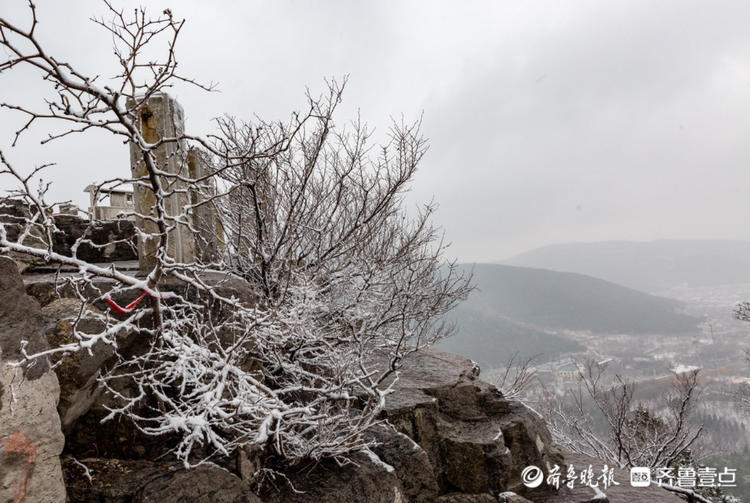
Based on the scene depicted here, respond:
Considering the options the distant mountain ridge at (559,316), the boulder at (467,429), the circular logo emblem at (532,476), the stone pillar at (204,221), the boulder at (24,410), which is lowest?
the distant mountain ridge at (559,316)

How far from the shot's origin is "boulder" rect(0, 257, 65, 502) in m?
3.04

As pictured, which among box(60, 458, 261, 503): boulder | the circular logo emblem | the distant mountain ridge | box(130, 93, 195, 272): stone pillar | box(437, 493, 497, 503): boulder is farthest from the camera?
the distant mountain ridge

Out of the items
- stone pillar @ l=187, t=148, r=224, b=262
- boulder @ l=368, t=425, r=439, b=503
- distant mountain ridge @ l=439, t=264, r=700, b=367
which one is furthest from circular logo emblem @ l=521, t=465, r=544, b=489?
distant mountain ridge @ l=439, t=264, r=700, b=367

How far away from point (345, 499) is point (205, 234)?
520 cm

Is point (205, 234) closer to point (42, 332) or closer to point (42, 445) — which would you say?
point (42, 332)

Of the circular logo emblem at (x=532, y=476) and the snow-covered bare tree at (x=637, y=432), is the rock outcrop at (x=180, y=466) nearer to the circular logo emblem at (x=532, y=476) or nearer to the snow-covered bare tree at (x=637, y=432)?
the circular logo emblem at (x=532, y=476)

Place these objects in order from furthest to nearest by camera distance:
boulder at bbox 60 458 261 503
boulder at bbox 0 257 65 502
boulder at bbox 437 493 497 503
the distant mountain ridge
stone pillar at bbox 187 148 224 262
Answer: the distant mountain ridge, stone pillar at bbox 187 148 224 262, boulder at bbox 437 493 497 503, boulder at bbox 60 458 261 503, boulder at bbox 0 257 65 502

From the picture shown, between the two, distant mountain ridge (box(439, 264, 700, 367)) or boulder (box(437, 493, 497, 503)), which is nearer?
boulder (box(437, 493, 497, 503))

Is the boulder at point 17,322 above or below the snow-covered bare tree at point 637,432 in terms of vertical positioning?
above

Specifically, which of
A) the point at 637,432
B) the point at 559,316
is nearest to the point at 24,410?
the point at 637,432

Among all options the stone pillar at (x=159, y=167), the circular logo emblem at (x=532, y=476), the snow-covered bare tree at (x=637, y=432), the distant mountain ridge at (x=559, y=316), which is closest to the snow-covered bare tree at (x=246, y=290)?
the stone pillar at (x=159, y=167)

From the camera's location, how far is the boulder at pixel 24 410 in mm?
3043

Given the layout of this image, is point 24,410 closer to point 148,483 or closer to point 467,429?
point 148,483

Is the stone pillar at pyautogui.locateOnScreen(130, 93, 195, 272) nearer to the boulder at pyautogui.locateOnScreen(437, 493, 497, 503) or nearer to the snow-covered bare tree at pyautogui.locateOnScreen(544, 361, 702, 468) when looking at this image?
the boulder at pyautogui.locateOnScreen(437, 493, 497, 503)
